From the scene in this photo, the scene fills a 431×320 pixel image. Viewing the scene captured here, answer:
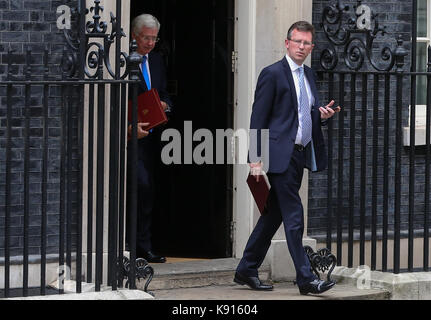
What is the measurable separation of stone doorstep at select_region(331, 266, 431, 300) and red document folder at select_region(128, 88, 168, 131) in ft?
6.27

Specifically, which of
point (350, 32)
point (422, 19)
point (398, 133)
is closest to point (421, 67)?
point (422, 19)

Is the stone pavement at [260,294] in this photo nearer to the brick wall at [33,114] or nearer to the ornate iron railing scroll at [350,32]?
the brick wall at [33,114]

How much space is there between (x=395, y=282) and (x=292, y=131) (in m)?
1.50

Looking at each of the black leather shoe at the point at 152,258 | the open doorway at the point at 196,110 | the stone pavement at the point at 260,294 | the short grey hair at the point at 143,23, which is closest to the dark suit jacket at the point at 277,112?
the stone pavement at the point at 260,294

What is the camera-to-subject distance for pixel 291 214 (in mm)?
9102

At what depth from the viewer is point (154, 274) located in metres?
9.80

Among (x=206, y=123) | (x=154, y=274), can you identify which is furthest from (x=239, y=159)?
(x=154, y=274)

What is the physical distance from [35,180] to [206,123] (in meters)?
1.98

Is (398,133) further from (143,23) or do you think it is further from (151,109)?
(143,23)

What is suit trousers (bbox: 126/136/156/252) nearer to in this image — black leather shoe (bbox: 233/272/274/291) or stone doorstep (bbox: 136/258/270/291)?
stone doorstep (bbox: 136/258/270/291)

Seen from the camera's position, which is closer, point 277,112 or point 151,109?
point 277,112

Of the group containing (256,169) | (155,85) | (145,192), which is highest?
(155,85)

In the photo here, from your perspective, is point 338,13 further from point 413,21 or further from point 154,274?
point 154,274

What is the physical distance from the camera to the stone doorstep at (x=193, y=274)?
981cm
